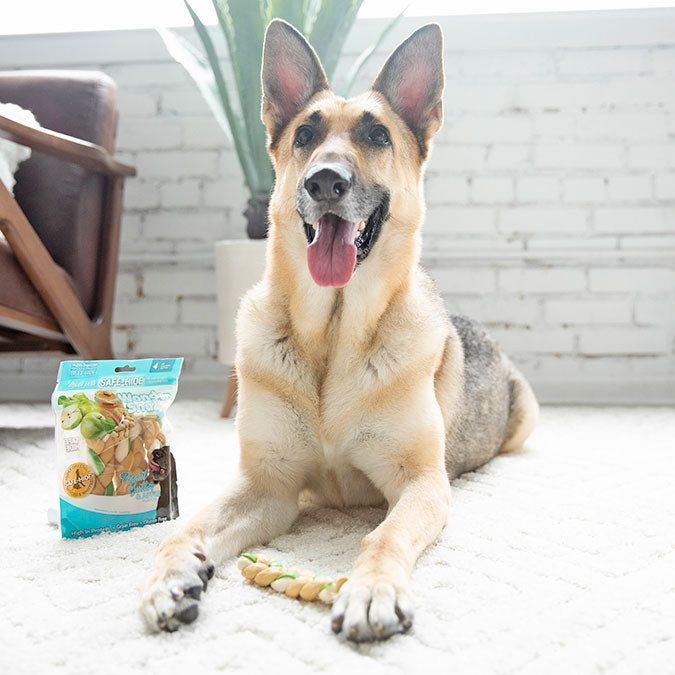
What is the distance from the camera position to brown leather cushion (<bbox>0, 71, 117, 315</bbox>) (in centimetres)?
270

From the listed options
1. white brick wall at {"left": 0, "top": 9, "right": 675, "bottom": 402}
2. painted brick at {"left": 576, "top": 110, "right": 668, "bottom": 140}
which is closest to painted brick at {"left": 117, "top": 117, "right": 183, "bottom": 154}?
white brick wall at {"left": 0, "top": 9, "right": 675, "bottom": 402}

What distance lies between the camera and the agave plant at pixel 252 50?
9.16 feet

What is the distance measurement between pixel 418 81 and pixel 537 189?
2126 mm

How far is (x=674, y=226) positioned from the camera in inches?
141

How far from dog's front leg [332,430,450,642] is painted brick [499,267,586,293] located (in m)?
2.31

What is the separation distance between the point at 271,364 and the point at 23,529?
0.70 metres

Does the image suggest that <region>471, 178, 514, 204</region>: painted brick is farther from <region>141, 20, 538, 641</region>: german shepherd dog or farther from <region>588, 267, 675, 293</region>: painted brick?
<region>141, 20, 538, 641</region>: german shepherd dog

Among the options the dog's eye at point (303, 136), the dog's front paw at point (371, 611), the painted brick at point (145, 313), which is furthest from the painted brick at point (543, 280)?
the dog's front paw at point (371, 611)

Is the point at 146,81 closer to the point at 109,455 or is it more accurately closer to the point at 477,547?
the point at 109,455

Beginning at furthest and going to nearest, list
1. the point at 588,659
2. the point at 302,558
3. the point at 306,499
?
the point at 306,499 → the point at 302,558 → the point at 588,659

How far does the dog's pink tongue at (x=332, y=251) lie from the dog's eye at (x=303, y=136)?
27cm

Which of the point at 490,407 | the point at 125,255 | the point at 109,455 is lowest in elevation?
the point at 109,455

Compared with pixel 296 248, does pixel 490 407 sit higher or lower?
lower

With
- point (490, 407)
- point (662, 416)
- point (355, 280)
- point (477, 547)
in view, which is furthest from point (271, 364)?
point (662, 416)
